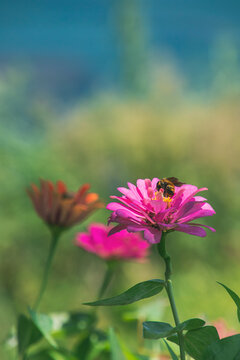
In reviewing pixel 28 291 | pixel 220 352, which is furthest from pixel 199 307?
pixel 220 352

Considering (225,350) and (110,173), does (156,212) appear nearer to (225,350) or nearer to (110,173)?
(225,350)

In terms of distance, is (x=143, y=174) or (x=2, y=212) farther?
(x=143, y=174)

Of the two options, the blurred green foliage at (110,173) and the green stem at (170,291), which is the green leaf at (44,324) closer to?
the green stem at (170,291)

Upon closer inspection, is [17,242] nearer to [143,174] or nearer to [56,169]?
[56,169]

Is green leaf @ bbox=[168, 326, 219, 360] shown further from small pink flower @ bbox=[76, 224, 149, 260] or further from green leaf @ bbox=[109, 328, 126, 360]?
small pink flower @ bbox=[76, 224, 149, 260]

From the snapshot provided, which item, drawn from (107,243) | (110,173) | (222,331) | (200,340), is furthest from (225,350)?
(110,173)

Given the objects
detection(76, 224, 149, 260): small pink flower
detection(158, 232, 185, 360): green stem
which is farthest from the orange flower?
detection(158, 232, 185, 360): green stem
